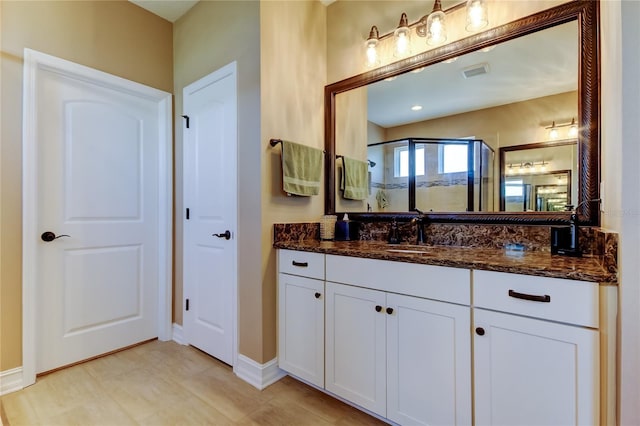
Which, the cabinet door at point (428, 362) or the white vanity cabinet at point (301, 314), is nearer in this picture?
the cabinet door at point (428, 362)

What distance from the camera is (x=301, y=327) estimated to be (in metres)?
1.82

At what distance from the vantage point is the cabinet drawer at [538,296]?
3.30 ft

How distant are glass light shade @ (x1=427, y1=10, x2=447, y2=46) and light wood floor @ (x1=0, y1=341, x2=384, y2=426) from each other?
2.25 metres

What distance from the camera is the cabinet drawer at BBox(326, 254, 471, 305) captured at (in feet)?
4.16

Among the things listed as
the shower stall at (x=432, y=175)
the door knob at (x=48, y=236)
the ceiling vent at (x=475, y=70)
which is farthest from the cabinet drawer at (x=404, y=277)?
the door knob at (x=48, y=236)

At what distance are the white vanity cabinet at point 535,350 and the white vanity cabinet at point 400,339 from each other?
0.22ft

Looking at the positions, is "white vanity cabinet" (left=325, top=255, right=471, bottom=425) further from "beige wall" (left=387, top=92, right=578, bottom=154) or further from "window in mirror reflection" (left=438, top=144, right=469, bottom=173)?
"beige wall" (left=387, top=92, right=578, bottom=154)

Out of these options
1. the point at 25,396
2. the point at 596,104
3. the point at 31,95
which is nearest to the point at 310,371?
the point at 25,396

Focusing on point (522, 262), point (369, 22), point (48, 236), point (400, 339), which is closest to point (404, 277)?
point (400, 339)

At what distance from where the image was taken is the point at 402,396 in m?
1.42

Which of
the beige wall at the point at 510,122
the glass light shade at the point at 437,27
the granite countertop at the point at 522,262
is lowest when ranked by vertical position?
the granite countertop at the point at 522,262

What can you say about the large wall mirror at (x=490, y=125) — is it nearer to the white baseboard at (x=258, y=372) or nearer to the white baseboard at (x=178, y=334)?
the white baseboard at (x=258, y=372)

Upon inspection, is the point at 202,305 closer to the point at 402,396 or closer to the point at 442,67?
the point at 402,396

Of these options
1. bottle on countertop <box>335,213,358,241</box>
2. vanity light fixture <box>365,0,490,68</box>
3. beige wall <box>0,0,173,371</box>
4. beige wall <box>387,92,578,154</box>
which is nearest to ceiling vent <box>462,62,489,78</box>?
vanity light fixture <box>365,0,490,68</box>
